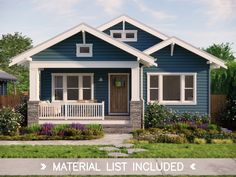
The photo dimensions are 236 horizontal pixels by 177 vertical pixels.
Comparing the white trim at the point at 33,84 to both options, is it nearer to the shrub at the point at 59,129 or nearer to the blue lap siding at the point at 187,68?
the shrub at the point at 59,129

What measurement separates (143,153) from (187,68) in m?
9.97

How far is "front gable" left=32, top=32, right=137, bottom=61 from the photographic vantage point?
59.5 feet

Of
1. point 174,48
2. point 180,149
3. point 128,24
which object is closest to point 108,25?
point 128,24

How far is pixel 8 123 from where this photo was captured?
53.9ft

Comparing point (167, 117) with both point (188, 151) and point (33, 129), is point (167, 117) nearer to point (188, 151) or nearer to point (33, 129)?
point (33, 129)

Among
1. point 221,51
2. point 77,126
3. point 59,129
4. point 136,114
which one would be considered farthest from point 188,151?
point 221,51

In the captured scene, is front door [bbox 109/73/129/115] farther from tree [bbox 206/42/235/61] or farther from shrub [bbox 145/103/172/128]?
tree [bbox 206/42/235/61]

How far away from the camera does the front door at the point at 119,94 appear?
21.2m

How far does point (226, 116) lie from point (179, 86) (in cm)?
283

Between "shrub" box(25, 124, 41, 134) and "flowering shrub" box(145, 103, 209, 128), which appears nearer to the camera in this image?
"shrub" box(25, 124, 41, 134)

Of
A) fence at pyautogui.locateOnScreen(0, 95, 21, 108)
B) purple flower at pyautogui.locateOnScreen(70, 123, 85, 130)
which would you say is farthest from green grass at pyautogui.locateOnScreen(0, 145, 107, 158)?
fence at pyautogui.locateOnScreen(0, 95, 21, 108)

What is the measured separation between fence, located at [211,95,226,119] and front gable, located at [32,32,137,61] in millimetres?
6173

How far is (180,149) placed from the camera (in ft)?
40.5

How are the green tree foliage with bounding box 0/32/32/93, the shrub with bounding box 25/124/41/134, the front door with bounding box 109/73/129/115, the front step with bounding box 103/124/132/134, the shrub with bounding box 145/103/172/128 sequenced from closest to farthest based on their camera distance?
1. the shrub with bounding box 25/124/41/134
2. the front step with bounding box 103/124/132/134
3. the shrub with bounding box 145/103/172/128
4. the front door with bounding box 109/73/129/115
5. the green tree foliage with bounding box 0/32/32/93
